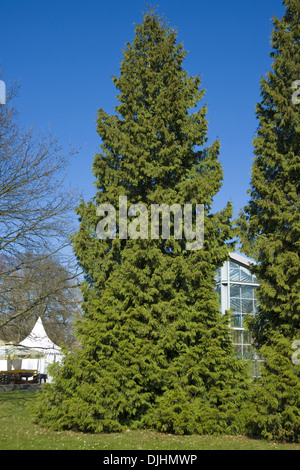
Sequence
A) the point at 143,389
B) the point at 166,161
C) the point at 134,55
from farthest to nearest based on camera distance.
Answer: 1. the point at 134,55
2. the point at 166,161
3. the point at 143,389

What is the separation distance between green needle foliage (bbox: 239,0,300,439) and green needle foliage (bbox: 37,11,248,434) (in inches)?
31.3

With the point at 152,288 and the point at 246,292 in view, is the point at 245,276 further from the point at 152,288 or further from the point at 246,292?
the point at 152,288

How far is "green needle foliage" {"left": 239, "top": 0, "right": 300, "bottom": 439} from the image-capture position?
784 cm

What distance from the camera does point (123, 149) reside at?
10.4m

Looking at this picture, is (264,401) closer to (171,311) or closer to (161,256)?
(171,311)

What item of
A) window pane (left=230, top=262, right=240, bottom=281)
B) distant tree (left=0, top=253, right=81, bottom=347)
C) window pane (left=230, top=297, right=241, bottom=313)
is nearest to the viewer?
distant tree (left=0, top=253, right=81, bottom=347)

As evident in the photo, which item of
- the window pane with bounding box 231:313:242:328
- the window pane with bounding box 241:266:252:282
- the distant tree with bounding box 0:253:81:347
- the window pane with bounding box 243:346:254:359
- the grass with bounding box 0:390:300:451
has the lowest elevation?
the grass with bounding box 0:390:300:451

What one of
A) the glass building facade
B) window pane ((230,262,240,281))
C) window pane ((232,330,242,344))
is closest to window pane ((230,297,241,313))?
the glass building facade

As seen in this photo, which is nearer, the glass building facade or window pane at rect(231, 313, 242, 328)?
window pane at rect(231, 313, 242, 328)

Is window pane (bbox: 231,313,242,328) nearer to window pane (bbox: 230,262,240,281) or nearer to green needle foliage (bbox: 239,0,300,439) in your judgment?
window pane (bbox: 230,262,240,281)

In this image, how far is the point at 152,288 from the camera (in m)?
9.18
